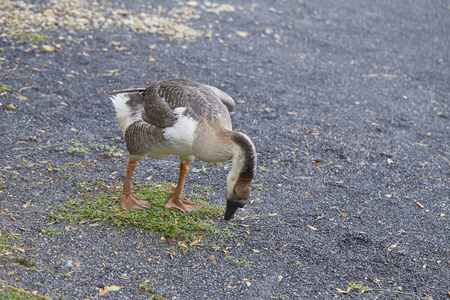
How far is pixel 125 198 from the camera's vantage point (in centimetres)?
495

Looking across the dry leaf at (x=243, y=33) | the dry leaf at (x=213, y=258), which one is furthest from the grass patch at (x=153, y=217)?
the dry leaf at (x=243, y=33)

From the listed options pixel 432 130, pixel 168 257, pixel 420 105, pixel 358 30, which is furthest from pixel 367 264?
pixel 358 30

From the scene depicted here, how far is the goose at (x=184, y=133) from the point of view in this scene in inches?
168

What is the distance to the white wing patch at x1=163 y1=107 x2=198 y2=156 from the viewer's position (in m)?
4.38

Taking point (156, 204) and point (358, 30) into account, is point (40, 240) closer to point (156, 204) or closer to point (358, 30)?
point (156, 204)

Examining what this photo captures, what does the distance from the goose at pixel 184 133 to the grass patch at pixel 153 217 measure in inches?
4.1

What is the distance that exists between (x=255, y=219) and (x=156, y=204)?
105 centimetres

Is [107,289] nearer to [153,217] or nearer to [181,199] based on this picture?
[153,217]

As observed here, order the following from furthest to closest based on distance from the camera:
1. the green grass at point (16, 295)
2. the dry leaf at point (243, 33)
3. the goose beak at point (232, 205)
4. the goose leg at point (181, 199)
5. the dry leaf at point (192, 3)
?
the dry leaf at point (192, 3), the dry leaf at point (243, 33), the goose leg at point (181, 199), the goose beak at point (232, 205), the green grass at point (16, 295)

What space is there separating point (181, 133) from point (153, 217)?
3.32ft

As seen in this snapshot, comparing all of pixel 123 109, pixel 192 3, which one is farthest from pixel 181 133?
pixel 192 3

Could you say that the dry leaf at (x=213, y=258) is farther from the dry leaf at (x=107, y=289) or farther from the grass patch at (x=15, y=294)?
the grass patch at (x=15, y=294)

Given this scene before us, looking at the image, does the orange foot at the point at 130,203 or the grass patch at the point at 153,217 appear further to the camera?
the orange foot at the point at 130,203

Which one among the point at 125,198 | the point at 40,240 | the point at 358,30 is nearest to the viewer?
the point at 40,240
